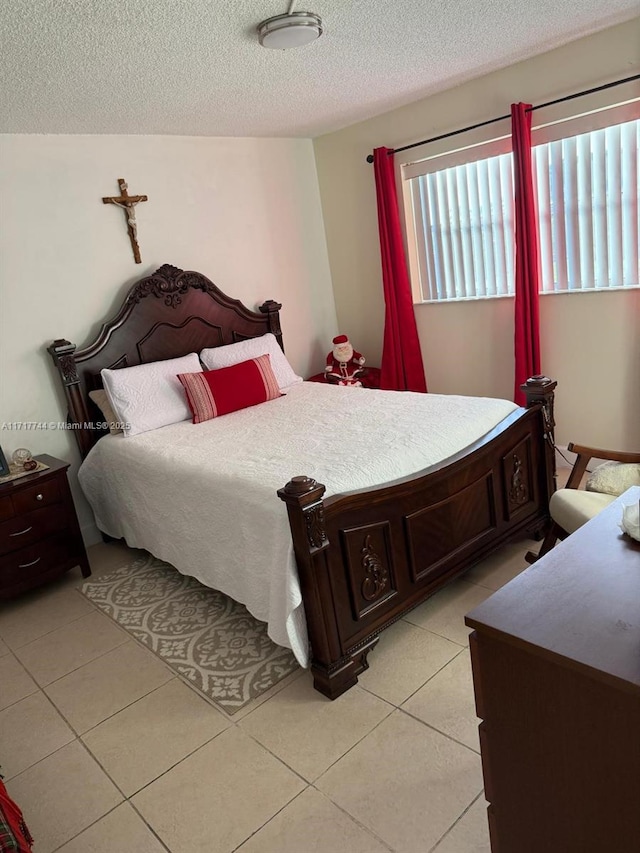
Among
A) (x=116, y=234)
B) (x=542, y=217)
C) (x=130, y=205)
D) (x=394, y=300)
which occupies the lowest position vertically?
(x=394, y=300)

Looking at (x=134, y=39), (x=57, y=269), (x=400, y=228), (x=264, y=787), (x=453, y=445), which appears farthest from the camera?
(x=400, y=228)

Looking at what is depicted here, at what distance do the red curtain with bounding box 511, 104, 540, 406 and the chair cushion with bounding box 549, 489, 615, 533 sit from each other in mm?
1370

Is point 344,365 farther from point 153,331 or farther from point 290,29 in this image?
point 290,29

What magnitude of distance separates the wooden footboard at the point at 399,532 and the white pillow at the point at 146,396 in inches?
60.6

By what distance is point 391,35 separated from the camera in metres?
2.61

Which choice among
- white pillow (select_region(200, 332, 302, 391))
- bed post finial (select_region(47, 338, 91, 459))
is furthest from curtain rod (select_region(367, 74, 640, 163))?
bed post finial (select_region(47, 338, 91, 459))

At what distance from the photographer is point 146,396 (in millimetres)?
3389

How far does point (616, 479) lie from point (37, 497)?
2.66 m

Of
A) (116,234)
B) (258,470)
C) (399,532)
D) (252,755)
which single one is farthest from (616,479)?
(116,234)

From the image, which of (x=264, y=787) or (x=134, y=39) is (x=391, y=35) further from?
(x=264, y=787)

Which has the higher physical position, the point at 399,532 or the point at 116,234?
the point at 116,234

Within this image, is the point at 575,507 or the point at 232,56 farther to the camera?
the point at 232,56

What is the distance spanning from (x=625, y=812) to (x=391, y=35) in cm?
279

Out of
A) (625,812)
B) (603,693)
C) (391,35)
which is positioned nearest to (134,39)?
(391,35)
